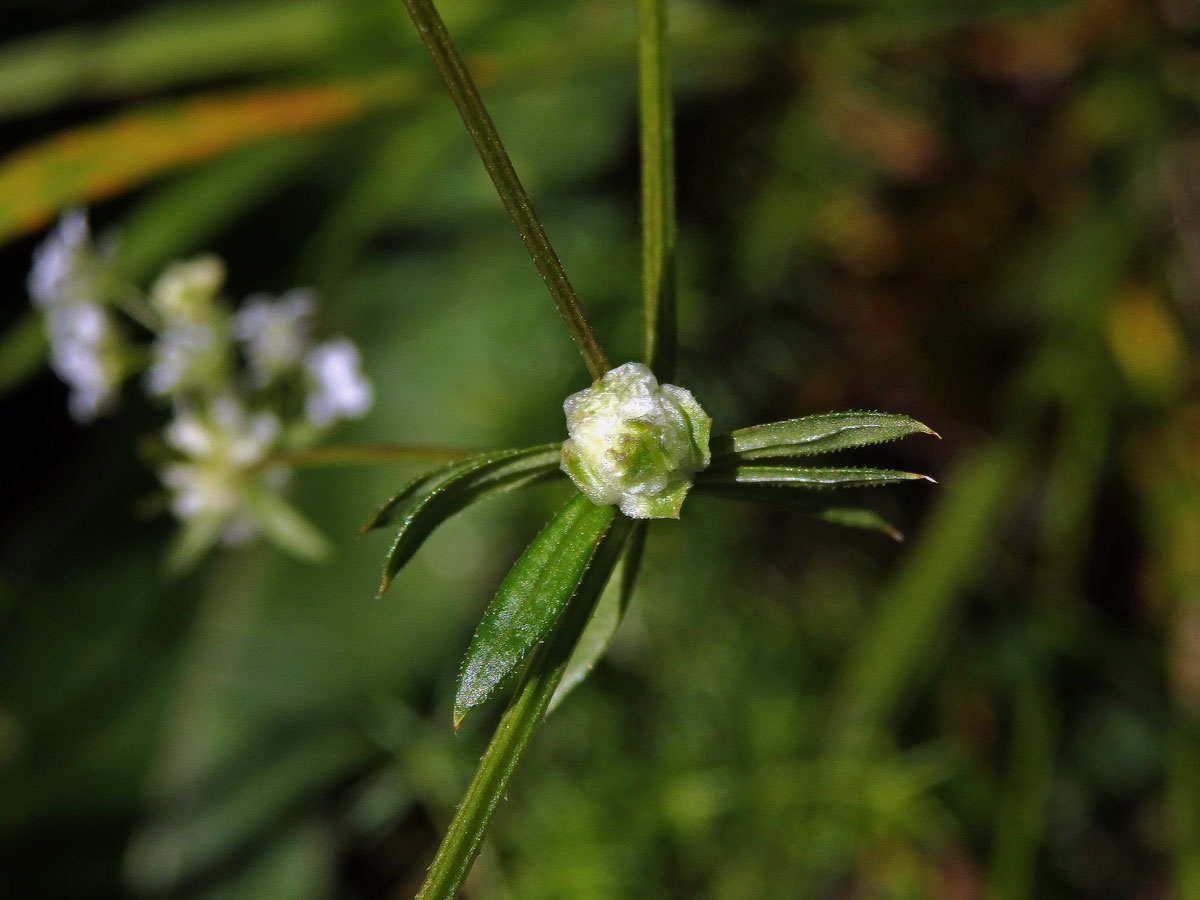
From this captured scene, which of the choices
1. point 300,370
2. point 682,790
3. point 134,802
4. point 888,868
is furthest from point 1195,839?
point 134,802

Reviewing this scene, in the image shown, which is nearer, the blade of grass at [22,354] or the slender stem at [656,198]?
the slender stem at [656,198]

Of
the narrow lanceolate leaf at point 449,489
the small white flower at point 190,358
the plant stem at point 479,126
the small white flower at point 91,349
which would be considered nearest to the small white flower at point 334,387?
the small white flower at point 190,358

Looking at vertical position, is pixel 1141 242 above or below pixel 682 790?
above

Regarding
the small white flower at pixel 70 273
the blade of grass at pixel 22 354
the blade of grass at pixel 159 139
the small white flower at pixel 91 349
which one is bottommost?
the small white flower at pixel 91 349

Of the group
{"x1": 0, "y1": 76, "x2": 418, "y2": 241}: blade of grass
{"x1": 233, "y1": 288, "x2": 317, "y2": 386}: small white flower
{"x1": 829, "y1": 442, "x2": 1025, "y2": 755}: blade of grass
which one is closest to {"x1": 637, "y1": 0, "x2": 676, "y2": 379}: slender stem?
{"x1": 233, "y1": 288, "x2": 317, "y2": 386}: small white flower

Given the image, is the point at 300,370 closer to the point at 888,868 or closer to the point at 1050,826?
the point at 888,868

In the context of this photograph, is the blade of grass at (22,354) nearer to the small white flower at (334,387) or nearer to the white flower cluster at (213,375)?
the white flower cluster at (213,375)
